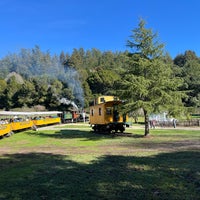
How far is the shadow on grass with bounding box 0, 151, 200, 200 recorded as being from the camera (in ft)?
20.0

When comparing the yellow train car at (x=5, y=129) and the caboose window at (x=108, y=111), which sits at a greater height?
the caboose window at (x=108, y=111)

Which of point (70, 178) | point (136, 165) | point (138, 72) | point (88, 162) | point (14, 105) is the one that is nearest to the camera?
point (70, 178)

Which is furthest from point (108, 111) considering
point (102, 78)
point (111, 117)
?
point (102, 78)

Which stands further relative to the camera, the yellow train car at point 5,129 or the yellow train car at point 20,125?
the yellow train car at point 20,125

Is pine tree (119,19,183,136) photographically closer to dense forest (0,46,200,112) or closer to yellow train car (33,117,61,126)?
yellow train car (33,117,61,126)

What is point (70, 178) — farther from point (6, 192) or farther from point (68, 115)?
point (68, 115)

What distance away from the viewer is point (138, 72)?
2064 cm

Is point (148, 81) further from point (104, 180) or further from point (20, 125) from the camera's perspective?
point (20, 125)

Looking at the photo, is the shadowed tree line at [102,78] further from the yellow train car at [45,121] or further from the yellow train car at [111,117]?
the yellow train car at [45,121]

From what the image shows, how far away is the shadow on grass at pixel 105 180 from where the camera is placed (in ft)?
20.0

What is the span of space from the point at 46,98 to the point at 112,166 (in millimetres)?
60987

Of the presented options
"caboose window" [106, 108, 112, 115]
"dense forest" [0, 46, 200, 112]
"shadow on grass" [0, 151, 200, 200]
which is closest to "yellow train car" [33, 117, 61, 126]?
"caboose window" [106, 108, 112, 115]

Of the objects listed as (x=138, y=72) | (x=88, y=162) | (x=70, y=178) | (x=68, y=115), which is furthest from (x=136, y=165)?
(x=68, y=115)

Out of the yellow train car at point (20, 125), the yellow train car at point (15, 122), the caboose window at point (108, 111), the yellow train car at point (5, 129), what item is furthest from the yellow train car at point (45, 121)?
the caboose window at point (108, 111)
